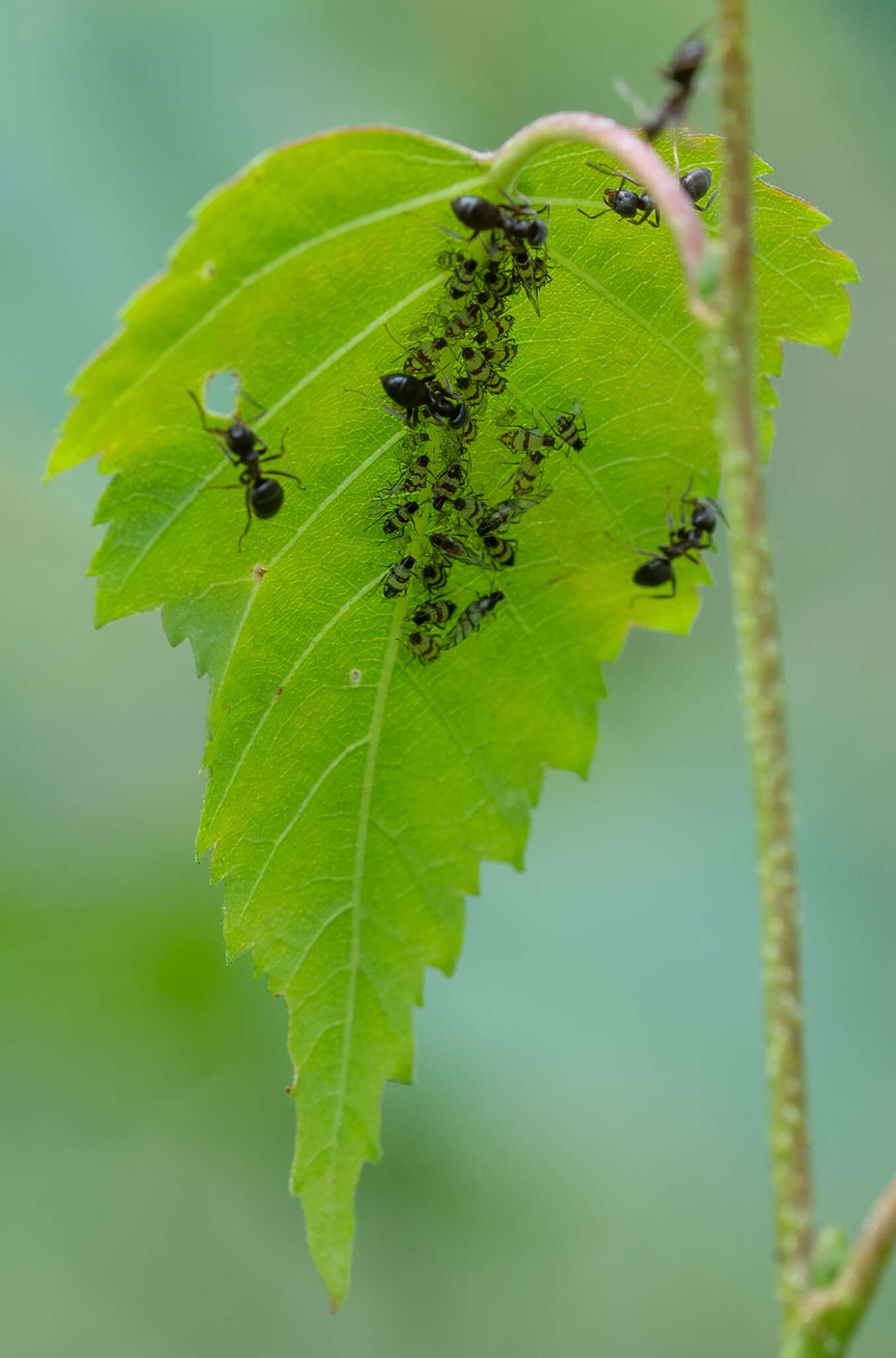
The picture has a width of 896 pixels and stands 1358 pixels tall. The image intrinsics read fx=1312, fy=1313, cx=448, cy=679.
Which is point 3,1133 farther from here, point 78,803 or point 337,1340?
point 337,1340

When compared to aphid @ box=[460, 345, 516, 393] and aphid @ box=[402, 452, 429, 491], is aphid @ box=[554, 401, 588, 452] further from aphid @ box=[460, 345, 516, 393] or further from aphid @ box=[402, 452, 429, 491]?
aphid @ box=[402, 452, 429, 491]

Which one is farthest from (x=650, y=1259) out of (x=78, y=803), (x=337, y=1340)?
(x=78, y=803)

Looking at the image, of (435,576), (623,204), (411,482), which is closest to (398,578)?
(435,576)

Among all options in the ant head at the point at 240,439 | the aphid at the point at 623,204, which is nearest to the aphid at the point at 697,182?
the aphid at the point at 623,204

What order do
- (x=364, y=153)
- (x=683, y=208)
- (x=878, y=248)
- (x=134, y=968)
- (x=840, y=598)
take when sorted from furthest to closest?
(x=878, y=248), (x=840, y=598), (x=134, y=968), (x=364, y=153), (x=683, y=208)

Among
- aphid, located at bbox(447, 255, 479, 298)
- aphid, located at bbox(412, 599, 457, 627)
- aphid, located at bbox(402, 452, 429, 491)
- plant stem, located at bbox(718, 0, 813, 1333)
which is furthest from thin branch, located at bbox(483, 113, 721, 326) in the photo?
aphid, located at bbox(412, 599, 457, 627)

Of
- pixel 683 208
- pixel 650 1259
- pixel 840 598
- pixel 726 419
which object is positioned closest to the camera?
pixel 726 419

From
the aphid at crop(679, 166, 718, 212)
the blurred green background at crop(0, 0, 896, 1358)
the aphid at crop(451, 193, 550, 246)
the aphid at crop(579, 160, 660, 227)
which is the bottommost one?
the blurred green background at crop(0, 0, 896, 1358)
